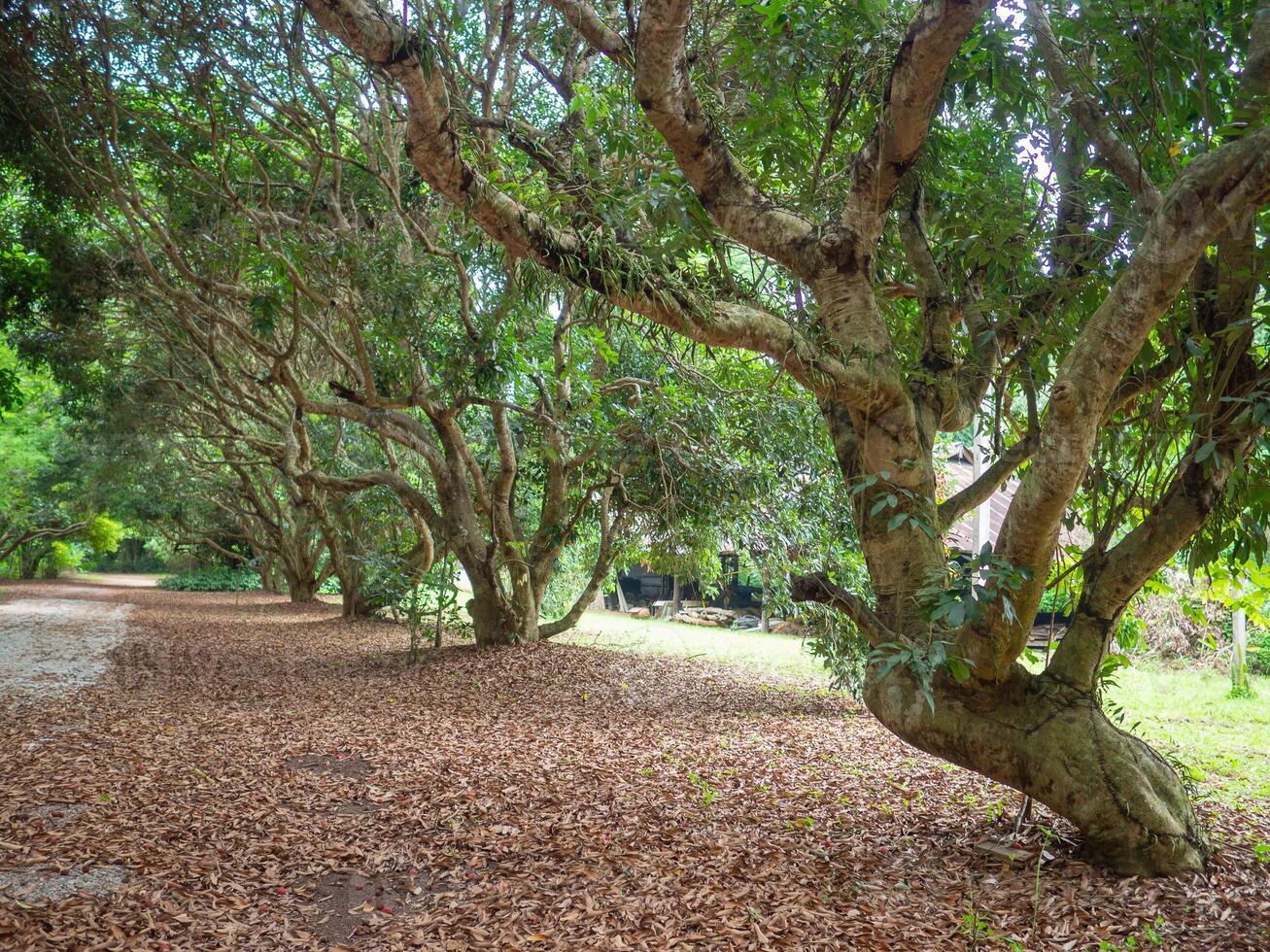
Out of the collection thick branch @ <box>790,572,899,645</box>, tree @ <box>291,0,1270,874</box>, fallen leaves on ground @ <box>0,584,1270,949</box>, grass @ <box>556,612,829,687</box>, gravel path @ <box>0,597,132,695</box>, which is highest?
tree @ <box>291,0,1270,874</box>

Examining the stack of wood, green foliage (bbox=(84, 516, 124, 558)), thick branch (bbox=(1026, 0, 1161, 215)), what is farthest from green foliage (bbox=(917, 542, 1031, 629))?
green foliage (bbox=(84, 516, 124, 558))

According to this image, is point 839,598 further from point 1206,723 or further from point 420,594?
point 420,594

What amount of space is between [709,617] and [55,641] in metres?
13.9

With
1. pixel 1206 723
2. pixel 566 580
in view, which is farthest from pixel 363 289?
pixel 1206 723

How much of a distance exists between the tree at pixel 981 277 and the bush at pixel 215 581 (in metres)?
29.4

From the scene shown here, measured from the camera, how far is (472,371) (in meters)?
8.70

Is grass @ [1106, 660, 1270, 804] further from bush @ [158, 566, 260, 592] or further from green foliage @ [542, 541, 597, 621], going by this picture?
bush @ [158, 566, 260, 592]

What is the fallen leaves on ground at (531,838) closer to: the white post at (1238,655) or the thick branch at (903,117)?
the thick branch at (903,117)

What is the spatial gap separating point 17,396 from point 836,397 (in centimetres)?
1234

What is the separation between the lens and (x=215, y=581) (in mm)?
30672

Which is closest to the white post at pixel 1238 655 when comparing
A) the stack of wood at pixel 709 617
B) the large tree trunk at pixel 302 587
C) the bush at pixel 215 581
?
the stack of wood at pixel 709 617

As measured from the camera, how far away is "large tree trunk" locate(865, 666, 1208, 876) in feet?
11.5

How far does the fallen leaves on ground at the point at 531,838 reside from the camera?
323cm

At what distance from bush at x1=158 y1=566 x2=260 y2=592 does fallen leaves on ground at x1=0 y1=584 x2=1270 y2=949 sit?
975 inches
